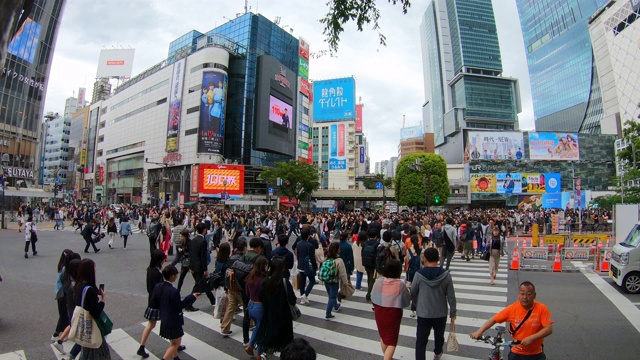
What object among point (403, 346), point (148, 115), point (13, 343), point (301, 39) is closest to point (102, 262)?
point (13, 343)

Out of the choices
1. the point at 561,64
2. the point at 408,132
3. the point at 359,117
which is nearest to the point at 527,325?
the point at 561,64

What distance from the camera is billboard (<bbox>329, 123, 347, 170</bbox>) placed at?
94.7m

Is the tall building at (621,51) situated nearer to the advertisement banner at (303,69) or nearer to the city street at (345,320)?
the advertisement banner at (303,69)

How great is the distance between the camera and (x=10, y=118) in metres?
38.7

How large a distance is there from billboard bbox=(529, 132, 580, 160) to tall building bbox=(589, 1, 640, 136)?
9660mm

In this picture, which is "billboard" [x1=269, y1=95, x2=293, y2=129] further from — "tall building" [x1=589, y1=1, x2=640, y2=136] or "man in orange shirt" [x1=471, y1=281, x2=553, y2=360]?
"man in orange shirt" [x1=471, y1=281, x2=553, y2=360]

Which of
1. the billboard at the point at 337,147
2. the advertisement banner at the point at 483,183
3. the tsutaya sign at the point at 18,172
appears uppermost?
the billboard at the point at 337,147

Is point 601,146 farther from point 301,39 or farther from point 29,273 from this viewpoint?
point 29,273

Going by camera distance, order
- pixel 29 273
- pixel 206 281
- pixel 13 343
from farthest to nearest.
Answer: pixel 29 273
pixel 206 281
pixel 13 343

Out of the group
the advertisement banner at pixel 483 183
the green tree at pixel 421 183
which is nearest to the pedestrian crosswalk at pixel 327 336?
the green tree at pixel 421 183

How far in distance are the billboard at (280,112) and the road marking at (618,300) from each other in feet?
180

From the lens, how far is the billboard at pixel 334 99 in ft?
317

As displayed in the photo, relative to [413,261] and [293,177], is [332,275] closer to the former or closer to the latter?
[413,261]

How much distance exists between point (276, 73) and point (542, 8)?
A: 89960mm
